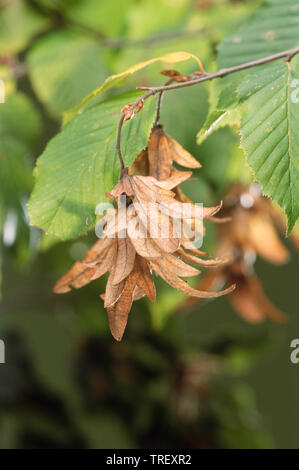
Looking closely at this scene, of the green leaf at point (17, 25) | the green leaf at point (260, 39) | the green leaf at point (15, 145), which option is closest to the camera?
the green leaf at point (260, 39)

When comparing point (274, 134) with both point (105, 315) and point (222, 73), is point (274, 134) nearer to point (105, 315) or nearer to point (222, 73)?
point (222, 73)

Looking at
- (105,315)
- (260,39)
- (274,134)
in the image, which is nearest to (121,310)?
(274,134)

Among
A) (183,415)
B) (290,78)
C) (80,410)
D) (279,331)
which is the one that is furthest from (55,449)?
(290,78)

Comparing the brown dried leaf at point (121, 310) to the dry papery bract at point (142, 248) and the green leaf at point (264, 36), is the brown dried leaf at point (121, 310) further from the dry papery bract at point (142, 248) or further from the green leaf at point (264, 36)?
the green leaf at point (264, 36)

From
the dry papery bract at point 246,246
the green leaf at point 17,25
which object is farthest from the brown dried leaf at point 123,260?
the green leaf at point 17,25

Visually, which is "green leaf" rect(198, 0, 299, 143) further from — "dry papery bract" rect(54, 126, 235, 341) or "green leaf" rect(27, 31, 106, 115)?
"green leaf" rect(27, 31, 106, 115)

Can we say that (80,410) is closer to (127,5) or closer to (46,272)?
(46,272)
